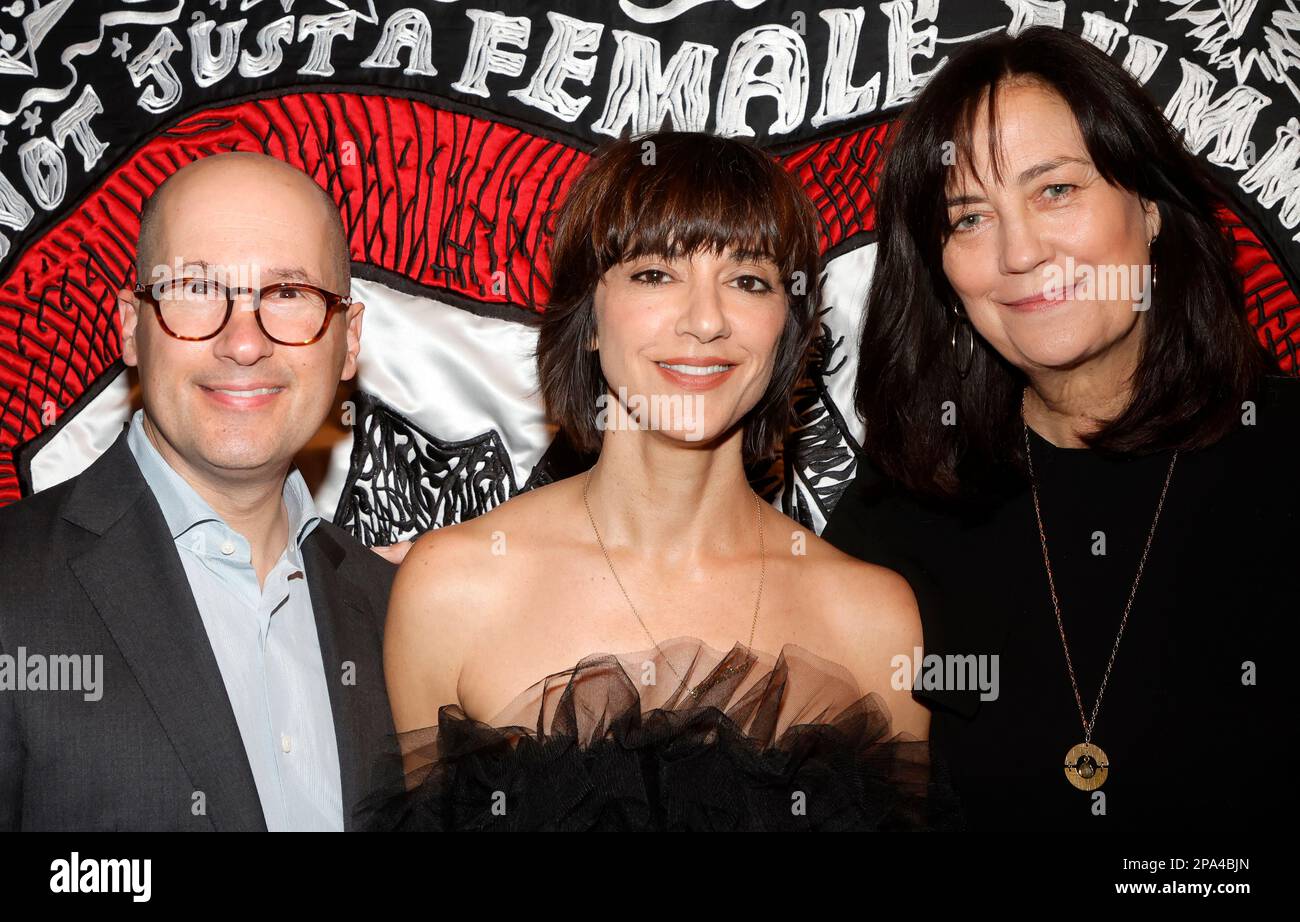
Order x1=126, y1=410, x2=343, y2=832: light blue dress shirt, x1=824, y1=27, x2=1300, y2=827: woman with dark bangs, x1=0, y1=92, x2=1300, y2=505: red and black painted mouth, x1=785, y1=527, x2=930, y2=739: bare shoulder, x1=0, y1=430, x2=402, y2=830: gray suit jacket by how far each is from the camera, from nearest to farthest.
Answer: x1=0, y1=430, x2=402, y2=830: gray suit jacket < x1=126, y1=410, x2=343, y2=832: light blue dress shirt < x1=824, y1=27, x2=1300, y2=827: woman with dark bangs < x1=785, y1=527, x2=930, y2=739: bare shoulder < x1=0, y1=92, x2=1300, y2=505: red and black painted mouth

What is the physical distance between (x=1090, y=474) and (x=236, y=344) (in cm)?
138

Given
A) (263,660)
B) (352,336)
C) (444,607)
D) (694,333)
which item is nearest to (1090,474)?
(694,333)

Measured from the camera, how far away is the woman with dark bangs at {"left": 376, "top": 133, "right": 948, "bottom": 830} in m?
1.71

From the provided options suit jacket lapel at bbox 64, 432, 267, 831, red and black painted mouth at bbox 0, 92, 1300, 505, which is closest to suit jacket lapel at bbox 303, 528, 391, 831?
suit jacket lapel at bbox 64, 432, 267, 831

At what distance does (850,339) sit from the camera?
8.09ft

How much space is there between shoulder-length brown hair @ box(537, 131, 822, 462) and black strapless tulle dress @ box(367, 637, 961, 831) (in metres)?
0.53

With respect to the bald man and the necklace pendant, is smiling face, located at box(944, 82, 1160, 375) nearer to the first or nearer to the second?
the necklace pendant

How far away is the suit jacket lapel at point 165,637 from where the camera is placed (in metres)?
1.67

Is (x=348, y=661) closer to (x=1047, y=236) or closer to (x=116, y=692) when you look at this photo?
(x=116, y=692)

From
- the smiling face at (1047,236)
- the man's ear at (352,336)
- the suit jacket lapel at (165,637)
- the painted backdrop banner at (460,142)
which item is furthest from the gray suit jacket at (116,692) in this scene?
the smiling face at (1047,236)

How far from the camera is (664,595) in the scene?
2000mm

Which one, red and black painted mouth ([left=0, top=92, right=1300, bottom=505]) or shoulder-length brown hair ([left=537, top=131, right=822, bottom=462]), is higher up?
red and black painted mouth ([left=0, top=92, right=1300, bottom=505])

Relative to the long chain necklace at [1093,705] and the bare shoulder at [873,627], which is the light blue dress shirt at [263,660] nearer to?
the bare shoulder at [873,627]

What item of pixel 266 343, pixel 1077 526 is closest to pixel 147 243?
pixel 266 343
